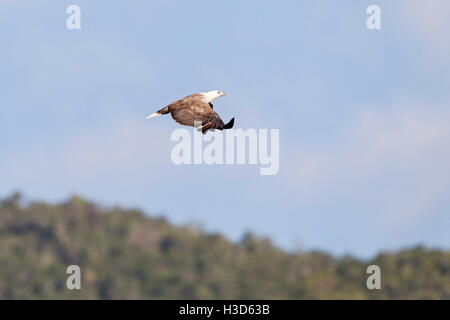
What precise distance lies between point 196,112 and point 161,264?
7907 centimetres

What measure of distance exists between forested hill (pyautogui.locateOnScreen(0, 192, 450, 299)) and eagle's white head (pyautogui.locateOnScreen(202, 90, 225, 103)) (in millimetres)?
64929

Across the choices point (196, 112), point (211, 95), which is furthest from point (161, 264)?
point (196, 112)

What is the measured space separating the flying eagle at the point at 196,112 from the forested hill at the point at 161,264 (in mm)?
66377

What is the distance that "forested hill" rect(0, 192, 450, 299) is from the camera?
357ft

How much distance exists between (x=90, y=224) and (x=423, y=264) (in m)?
27.5

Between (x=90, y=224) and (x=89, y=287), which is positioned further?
(x=90, y=224)

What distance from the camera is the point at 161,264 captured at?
118m

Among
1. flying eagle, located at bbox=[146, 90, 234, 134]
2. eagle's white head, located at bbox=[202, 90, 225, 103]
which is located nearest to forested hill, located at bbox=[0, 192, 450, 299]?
eagle's white head, located at bbox=[202, 90, 225, 103]

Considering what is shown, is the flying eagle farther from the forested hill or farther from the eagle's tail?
the forested hill

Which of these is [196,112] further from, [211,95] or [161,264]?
[161,264]

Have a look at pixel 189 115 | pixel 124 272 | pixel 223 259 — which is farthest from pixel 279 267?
pixel 189 115
